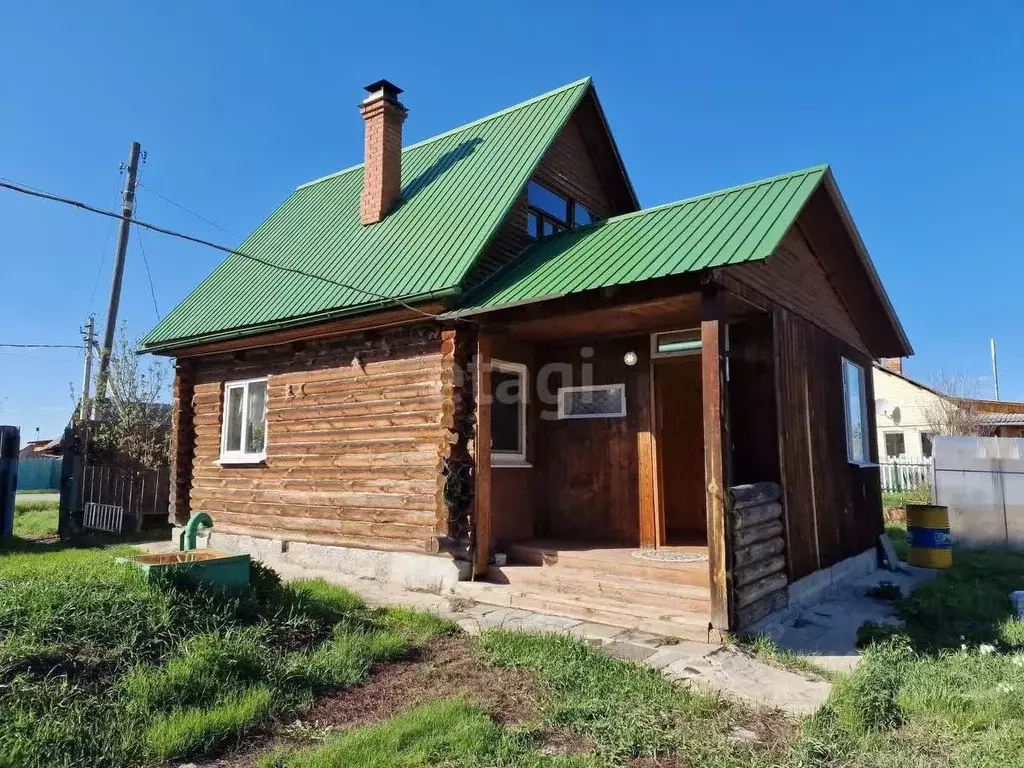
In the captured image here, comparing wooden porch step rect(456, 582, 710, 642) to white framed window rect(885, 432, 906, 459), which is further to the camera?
white framed window rect(885, 432, 906, 459)

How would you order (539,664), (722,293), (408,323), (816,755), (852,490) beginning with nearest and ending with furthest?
(816,755)
(539,664)
(722,293)
(408,323)
(852,490)

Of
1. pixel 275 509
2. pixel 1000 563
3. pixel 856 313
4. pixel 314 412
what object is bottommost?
pixel 1000 563

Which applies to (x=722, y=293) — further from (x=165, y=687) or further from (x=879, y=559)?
(x=879, y=559)

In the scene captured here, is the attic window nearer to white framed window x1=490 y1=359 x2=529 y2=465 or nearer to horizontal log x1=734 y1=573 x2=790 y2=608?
white framed window x1=490 y1=359 x2=529 y2=465

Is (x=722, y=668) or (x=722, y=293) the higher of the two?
(x=722, y=293)

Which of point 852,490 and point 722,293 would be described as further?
point 852,490

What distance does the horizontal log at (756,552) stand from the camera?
252 inches

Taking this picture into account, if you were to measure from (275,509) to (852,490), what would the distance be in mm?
8827

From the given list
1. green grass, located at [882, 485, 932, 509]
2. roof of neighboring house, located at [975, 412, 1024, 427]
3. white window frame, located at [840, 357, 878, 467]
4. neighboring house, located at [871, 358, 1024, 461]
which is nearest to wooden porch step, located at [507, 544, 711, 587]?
white window frame, located at [840, 357, 878, 467]

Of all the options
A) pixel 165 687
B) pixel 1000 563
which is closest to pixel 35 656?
pixel 165 687

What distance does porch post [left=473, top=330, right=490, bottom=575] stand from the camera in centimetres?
828

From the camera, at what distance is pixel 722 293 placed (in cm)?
672

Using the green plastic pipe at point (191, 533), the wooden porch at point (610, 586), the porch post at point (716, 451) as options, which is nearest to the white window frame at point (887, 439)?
the wooden porch at point (610, 586)

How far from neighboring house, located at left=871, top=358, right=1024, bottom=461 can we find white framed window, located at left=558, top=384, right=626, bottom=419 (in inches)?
851
